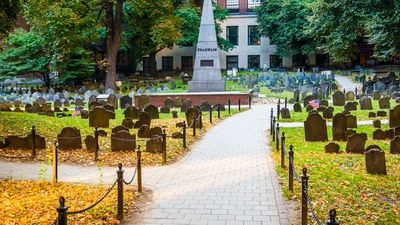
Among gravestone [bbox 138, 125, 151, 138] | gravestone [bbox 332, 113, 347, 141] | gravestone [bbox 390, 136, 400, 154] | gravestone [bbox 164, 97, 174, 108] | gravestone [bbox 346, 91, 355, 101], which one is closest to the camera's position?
gravestone [bbox 390, 136, 400, 154]

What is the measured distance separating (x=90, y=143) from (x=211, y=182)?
15.5 ft

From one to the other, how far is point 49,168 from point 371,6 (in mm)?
10964

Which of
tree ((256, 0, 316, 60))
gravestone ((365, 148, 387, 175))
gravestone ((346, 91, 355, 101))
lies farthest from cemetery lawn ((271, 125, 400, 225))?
tree ((256, 0, 316, 60))

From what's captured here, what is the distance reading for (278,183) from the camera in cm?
988

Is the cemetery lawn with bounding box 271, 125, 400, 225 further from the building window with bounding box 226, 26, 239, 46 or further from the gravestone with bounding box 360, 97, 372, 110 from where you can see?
the building window with bounding box 226, 26, 239, 46

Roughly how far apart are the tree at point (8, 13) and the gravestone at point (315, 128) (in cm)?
1102

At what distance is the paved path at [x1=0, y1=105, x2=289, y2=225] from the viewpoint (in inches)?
303

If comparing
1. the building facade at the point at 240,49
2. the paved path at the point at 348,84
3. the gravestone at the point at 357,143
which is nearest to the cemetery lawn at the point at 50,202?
the gravestone at the point at 357,143

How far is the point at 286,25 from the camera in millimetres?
58719

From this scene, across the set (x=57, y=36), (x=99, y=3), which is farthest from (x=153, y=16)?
(x=57, y=36)

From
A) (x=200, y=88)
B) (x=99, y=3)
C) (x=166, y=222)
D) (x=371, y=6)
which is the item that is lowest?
(x=166, y=222)

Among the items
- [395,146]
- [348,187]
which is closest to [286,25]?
[395,146]

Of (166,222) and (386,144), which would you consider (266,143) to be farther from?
(166,222)

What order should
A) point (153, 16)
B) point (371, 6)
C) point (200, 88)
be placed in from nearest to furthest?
point (371, 6)
point (200, 88)
point (153, 16)
